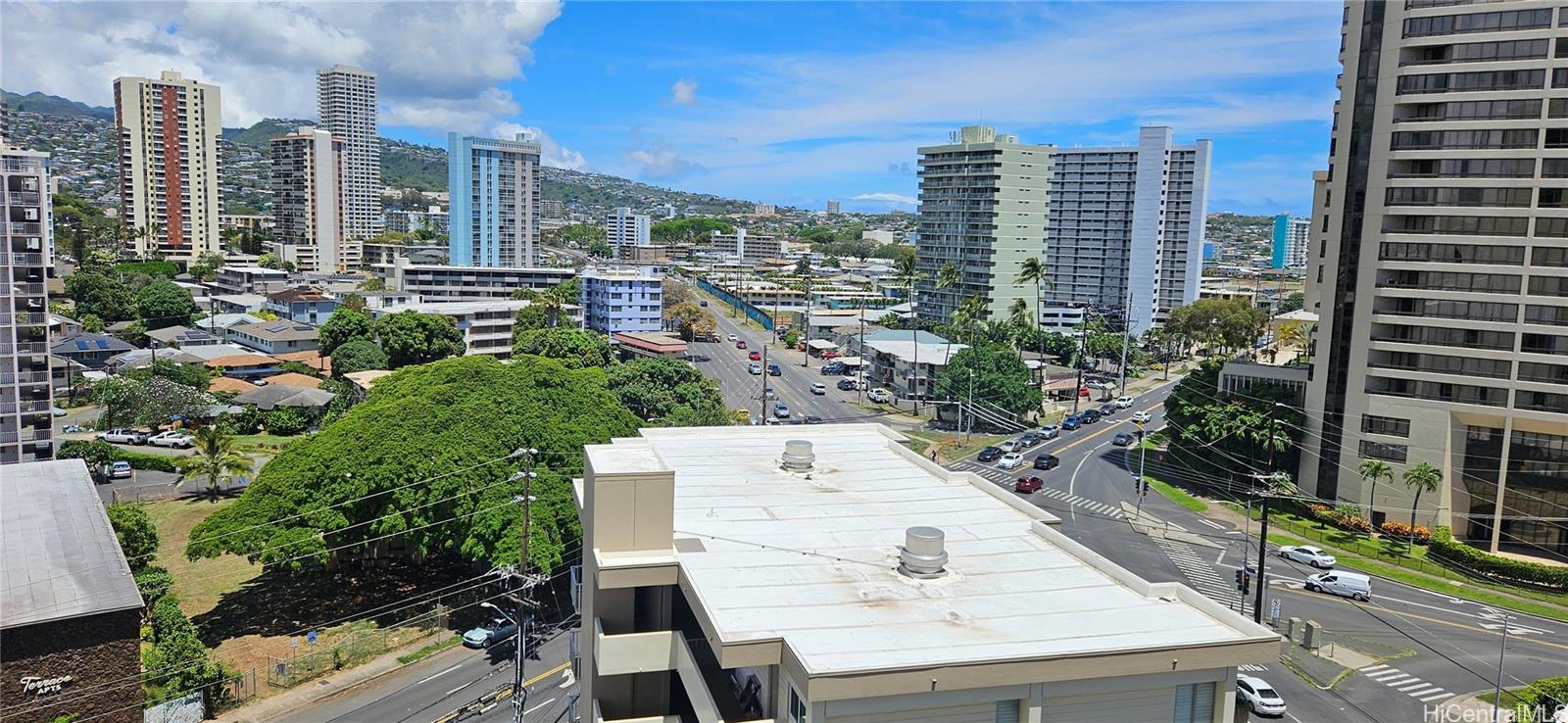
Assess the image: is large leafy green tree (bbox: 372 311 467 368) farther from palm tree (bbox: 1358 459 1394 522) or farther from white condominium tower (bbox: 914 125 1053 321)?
palm tree (bbox: 1358 459 1394 522)

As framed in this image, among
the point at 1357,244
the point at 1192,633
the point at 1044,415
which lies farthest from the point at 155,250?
the point at 1192,633

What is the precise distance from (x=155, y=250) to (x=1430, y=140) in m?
171

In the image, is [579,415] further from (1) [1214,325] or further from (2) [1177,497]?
(1) [1214,325]

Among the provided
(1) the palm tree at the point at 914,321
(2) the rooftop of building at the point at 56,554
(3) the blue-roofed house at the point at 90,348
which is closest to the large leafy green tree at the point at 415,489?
(2) the rooftop of building at the point at 56,554

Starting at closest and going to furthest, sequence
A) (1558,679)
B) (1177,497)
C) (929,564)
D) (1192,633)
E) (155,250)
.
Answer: (1192,633) → (929,564) → (1558,679) → (1177,497) → (155,250)

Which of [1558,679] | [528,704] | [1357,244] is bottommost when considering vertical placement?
[528,704]

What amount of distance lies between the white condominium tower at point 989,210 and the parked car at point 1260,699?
3226 inches

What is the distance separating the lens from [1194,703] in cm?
1675

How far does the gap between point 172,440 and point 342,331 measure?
23.9 meters

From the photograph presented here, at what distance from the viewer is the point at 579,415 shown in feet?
141

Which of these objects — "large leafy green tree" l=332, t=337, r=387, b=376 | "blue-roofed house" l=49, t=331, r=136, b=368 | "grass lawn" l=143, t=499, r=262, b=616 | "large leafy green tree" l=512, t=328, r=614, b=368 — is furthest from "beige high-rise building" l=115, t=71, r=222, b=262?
"grass lawn" l=143, t=499, r=262, b=616

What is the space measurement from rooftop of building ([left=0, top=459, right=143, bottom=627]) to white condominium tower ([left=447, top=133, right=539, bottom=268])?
111351 millimetres

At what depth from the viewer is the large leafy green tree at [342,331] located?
90000mm

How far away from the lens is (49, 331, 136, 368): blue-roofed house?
8642 centimetres
